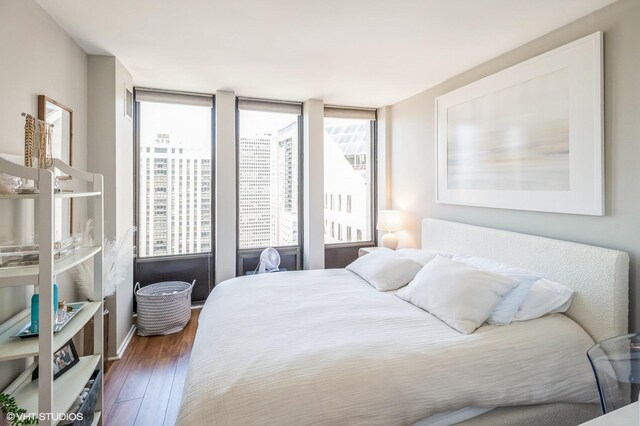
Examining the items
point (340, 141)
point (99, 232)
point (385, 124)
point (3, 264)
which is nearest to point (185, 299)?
point (99, 232)

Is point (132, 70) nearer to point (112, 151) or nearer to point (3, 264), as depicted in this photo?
point (112, 151)

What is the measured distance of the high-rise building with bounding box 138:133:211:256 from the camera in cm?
363

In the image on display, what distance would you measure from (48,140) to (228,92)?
228 cm

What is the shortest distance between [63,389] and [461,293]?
7.06 feet

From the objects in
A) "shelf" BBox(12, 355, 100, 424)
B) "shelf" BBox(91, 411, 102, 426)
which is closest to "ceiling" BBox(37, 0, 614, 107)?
"shelf" BBox(12, 355, 100, 424)

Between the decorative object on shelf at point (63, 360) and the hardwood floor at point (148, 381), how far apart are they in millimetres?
494

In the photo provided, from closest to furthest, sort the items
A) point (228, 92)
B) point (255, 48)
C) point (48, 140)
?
point (48, 140)
point (255, 48)
point (228, 92)

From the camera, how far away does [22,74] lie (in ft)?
5.79

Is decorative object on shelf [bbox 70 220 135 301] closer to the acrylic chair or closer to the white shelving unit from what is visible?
the white shelving unit

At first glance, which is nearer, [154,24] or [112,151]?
[154,24]

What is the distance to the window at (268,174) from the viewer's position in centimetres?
400

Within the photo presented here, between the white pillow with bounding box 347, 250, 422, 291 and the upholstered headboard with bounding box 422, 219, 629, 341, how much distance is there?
63 centimetres

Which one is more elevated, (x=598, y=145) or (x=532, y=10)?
(x=532, y=10)

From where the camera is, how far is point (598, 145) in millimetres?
1954
